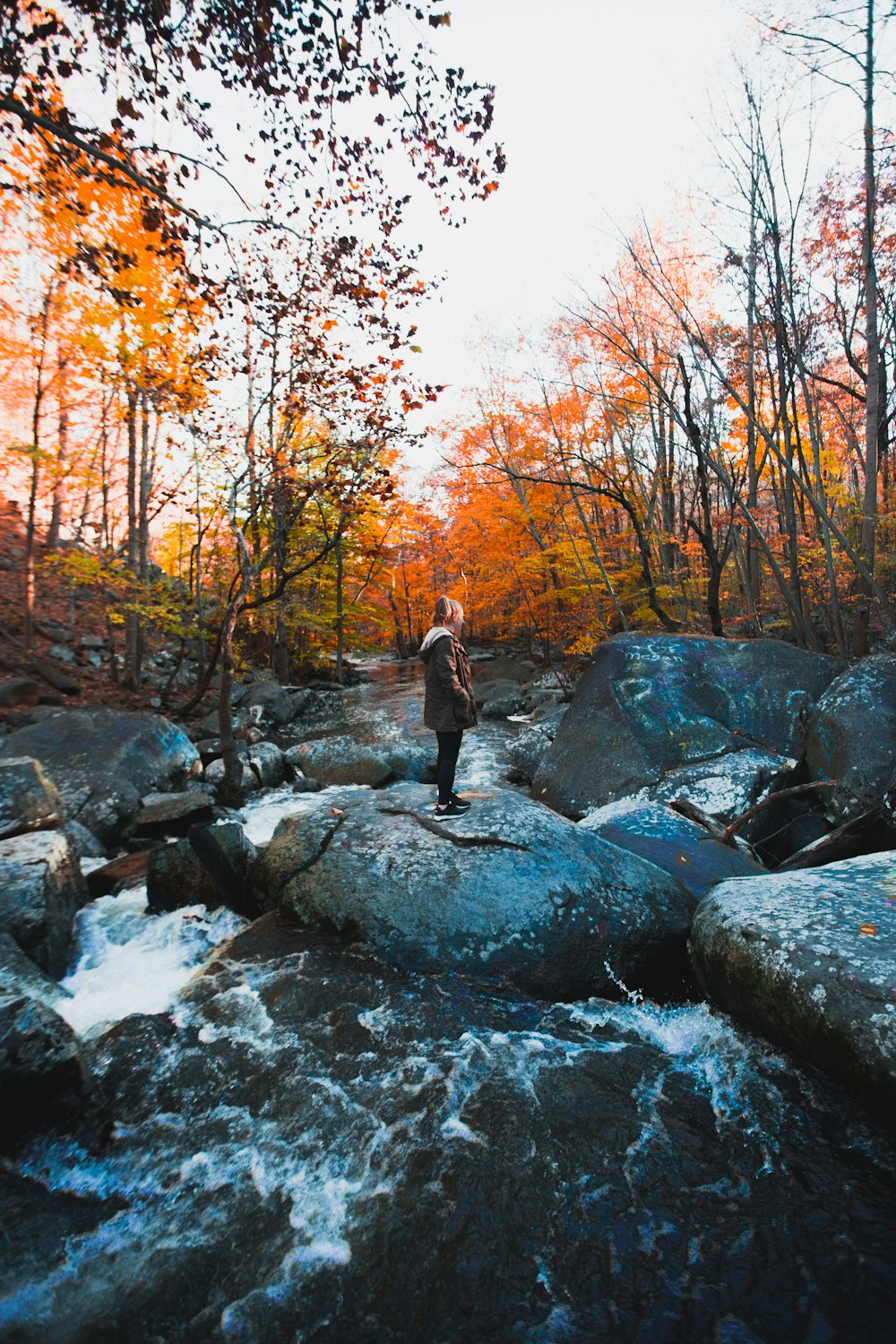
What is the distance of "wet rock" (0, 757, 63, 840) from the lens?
518 centimetres

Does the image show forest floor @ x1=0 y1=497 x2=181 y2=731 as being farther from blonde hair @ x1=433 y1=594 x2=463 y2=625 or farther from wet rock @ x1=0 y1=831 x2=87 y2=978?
blonde hair @ x1=433 y1=594 x2=463 y2=625

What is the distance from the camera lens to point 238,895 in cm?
516

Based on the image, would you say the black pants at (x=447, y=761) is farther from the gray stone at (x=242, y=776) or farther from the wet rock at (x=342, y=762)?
the gray stone at (x=242, y=776)

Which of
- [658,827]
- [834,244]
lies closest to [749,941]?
[658,827]

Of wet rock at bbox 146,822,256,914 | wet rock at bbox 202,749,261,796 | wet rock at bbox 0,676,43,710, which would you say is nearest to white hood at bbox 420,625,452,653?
wet rock at bbox 146,822,256,914

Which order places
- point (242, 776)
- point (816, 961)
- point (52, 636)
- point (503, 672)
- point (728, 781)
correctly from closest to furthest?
point (816, 961)
point (728, 781)
point (242, 776)
point (52, 636)
point (503, 672)

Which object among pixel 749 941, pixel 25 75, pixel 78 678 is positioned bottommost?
pixel 749 941

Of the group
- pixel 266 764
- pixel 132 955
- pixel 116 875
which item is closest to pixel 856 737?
pixel 132 955

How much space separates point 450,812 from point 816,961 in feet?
9.57

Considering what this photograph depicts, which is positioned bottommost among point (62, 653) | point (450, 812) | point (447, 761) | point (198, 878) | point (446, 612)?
point (198, 878)

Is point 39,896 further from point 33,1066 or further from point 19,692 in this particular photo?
point 19,692

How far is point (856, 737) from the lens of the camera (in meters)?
5.70

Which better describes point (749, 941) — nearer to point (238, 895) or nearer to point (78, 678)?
point (238, 895)

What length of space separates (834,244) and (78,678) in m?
16.8
